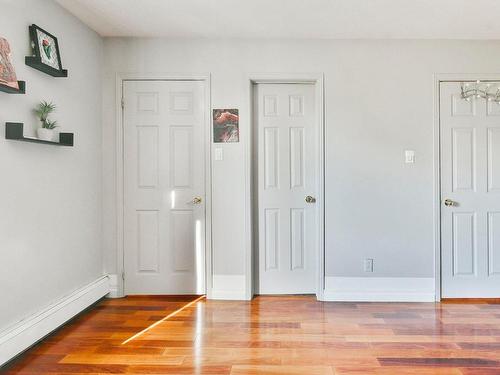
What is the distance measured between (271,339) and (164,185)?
5.75ft

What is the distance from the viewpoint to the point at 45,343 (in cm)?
269

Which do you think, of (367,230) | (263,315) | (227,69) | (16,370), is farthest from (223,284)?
(227,69)

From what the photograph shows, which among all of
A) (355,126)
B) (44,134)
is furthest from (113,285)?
(355,126)

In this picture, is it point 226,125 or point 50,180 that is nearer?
point 50,180

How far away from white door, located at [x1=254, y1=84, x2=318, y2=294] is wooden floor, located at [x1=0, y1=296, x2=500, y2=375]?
0.29 meters

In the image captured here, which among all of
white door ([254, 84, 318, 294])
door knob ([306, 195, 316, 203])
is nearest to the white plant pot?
white door ([254, 84, 318, 294])

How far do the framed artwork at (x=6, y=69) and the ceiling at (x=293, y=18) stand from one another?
0.85 metres

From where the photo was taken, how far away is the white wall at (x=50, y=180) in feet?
7.84

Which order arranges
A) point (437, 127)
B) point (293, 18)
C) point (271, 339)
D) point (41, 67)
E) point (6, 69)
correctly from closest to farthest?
point (6, 69) < point (41, 67) < point (271, 339) < point (293, 18) < point (437, 127)

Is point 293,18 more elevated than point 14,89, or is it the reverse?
point 293,18

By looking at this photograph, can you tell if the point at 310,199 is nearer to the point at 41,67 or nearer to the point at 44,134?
the point at 44,134

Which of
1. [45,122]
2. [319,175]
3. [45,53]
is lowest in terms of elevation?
[319,175]

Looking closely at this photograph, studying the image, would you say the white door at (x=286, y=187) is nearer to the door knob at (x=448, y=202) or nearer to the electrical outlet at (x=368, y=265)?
the electrical outlet at (x=368, y=265)

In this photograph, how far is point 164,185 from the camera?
369 centimetres
